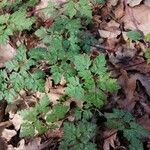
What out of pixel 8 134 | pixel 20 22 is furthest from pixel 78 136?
pixel 20 22

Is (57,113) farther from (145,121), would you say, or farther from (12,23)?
(12,23)

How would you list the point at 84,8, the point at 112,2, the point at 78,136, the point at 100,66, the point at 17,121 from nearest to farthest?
the point at 78,136 < the point at 100,66 < the point at 17,121 < the point at 84,8 < the point at 112,2

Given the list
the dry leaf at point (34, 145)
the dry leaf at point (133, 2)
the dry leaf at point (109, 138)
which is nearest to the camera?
the dry leaf at point (109, 138)

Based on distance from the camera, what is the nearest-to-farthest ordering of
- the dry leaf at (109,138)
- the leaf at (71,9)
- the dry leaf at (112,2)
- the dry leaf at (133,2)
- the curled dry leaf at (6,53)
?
1. the dry leaf at (109,138)
2. the leaf at (71,9)
3. the curled dry leaf at (6,53)
4. the dry leaf at (133,2)
5. the dry leaf at (112,2)

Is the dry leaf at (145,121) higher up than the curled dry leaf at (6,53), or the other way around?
the curled dry leaf at (6,53)

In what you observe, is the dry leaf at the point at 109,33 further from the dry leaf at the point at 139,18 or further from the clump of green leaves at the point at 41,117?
the clump of green leaves at the point at 41,117

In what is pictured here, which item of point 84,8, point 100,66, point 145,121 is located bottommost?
point 145,121

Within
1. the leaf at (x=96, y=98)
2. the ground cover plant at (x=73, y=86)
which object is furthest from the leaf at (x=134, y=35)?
the leaf at (x=96, y=98)

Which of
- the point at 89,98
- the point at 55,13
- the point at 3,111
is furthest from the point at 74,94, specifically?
the point at 55,13
